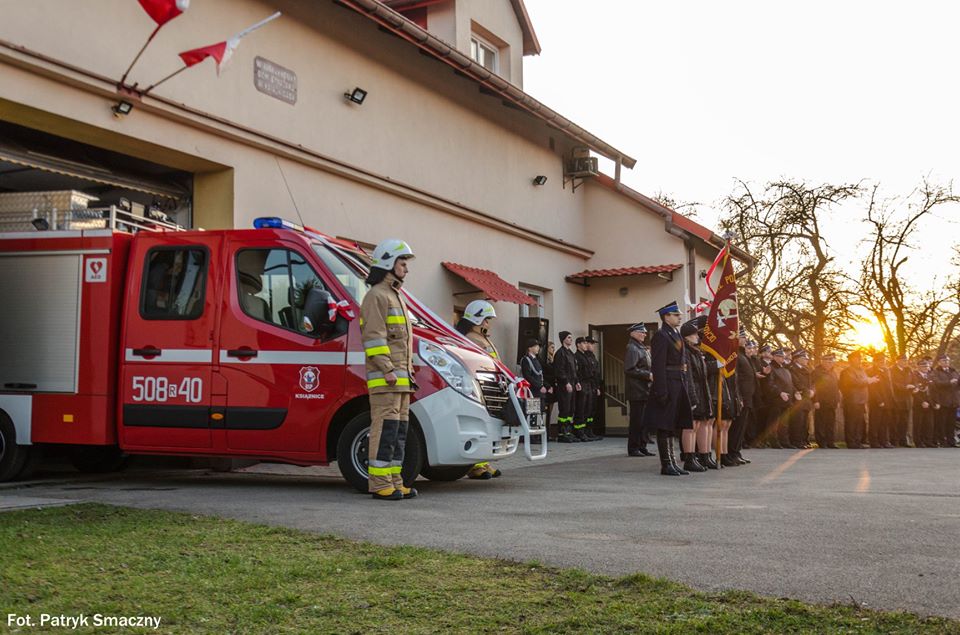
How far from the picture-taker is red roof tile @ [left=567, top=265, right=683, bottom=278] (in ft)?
72.0

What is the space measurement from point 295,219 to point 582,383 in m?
7.73

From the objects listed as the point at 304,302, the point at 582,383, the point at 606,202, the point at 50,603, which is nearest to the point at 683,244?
the point at 606,202

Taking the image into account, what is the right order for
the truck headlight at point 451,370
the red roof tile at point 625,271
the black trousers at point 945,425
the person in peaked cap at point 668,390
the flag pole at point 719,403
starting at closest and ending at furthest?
1. the truck headlight at point 451,370
2. the person in peaked cap at point 668,390
3. the flag pole at point 719,403
4. the black trousers at point 945,425
5. the red roof tile at point 625,271

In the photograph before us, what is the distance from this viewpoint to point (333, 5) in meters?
14.6

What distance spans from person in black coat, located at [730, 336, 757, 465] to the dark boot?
2.49 feet

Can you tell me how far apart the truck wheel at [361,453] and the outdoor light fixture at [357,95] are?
744cm

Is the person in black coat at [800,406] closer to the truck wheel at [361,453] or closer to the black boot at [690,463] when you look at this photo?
the black boot at [690,463]

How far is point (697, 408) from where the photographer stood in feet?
39.2

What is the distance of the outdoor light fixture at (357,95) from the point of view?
15.0 metres

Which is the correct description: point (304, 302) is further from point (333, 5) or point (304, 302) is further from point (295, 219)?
point (333, 5)

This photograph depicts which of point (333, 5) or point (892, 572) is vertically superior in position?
point (333, 5)

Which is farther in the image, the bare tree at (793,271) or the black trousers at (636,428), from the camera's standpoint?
the bare tree at (793,271)

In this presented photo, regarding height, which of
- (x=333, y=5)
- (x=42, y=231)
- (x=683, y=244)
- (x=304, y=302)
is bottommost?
(x=304, y=302)

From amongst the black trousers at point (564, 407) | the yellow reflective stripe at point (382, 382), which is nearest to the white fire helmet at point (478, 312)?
the yellow reflective stripe at point (382, 382)
